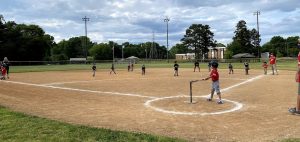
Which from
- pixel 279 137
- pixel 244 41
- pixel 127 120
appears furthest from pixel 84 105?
pixel 244 41

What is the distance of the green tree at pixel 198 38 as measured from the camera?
117 metres

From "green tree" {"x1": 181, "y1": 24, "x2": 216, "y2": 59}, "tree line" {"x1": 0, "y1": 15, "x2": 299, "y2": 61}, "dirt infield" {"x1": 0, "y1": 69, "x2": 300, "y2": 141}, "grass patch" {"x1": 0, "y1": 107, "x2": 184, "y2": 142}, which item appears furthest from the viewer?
"green tree" {"x1": 181, "y1": 24, "x2": 216, "y2": 59}

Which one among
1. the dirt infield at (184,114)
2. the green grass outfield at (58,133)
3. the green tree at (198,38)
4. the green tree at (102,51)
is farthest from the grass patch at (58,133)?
the green tree at (102,51)

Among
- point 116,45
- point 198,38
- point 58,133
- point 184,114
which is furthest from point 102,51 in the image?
point 58,133

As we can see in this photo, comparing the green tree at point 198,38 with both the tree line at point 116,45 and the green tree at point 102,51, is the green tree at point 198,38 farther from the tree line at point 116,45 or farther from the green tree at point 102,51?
the green tree at point 102,51

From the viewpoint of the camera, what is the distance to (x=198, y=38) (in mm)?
116812

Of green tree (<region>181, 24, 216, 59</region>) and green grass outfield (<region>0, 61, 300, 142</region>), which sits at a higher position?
green tree (<region>181, 24, 216, 59</region>)

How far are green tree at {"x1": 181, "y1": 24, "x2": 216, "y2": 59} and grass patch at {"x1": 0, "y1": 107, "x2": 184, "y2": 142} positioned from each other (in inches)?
4355

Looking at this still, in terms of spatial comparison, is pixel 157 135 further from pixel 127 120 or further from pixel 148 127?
pixel 127 120

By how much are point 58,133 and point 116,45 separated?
146432mm

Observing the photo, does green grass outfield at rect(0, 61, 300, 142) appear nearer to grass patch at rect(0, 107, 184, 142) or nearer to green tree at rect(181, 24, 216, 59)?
grass patch at rect(0, 107, 184, 142)

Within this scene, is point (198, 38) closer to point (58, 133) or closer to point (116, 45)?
point (116, 45)

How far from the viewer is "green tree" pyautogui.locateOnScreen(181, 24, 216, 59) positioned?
117 m

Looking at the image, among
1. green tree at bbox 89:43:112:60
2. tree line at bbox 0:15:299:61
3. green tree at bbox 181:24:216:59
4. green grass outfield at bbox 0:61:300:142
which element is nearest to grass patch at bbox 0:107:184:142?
green grass outfield at bbox 0:61:300:142
